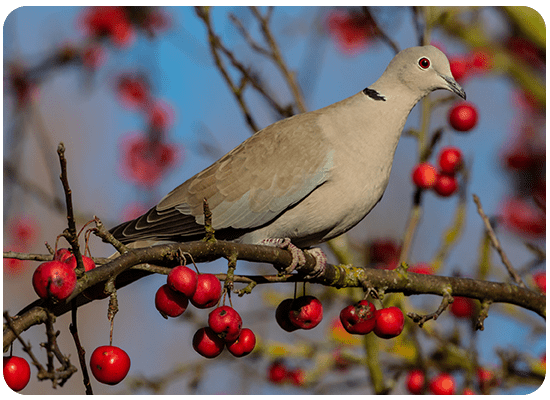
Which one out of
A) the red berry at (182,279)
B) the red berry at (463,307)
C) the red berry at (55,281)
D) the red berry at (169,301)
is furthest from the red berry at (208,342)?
the red berry at (463,307)

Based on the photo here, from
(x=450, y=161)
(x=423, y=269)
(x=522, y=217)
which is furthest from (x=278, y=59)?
(x=522, y=217)

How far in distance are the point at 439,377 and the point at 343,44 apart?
2865 millimetres

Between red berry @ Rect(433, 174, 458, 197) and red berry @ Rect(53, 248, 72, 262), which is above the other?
red berry @ Rect(433, 174, 458, 197)

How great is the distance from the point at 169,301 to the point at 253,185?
1178mm

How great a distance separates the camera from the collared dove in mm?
2674

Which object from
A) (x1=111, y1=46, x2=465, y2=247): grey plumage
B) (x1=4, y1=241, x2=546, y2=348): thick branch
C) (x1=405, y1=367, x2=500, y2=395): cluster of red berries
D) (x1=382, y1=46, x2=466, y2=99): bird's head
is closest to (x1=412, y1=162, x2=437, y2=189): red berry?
(x1=111, y1=46, x2=465, y2=247): grey plumage

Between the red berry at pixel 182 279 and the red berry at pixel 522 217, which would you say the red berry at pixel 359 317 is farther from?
the red berry at pixel 522 217

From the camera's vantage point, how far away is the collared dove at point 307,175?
2674 millimetres

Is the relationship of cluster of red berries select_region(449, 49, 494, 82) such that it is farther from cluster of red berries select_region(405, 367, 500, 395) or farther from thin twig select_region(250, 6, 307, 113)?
cluster of red berries select_region(405, 367, 500, 395)

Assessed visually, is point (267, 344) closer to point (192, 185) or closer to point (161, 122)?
point (192, 185)

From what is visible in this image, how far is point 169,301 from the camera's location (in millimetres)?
1778

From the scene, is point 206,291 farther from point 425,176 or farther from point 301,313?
point 425,176

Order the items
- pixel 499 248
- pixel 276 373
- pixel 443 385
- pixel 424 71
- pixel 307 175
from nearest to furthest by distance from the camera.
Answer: pixel 499 248, pixel 307 175, pixel 443 385, pixel 424 71, pixel 276 373

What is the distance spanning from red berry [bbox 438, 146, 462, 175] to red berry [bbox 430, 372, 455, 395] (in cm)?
117
